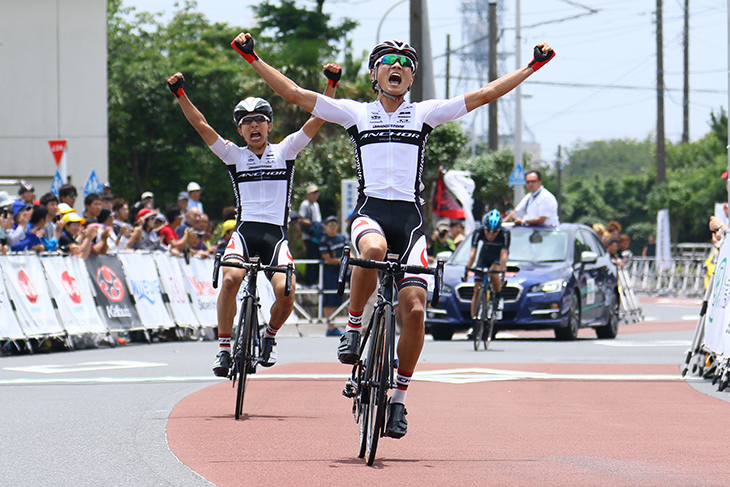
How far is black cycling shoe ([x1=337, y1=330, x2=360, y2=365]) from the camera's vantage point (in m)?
7.02

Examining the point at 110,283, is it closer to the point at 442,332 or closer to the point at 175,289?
the point at 175,289

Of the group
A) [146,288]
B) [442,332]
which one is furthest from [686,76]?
[146,288]

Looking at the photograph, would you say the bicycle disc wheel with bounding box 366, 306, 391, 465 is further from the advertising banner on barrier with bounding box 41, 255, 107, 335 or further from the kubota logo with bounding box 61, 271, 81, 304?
the kubota logo with bounding box 61, 271, 81, 304

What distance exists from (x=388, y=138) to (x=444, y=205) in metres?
27.8

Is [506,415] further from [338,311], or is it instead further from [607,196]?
[607,196]

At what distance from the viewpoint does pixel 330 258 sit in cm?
2155

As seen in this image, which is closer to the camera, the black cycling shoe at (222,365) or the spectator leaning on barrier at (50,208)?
the black cycling shoe at (222,365)

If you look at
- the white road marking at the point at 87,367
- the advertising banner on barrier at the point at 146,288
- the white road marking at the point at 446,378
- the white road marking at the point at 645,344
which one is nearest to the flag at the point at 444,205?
the white road marking at the point at 645,344

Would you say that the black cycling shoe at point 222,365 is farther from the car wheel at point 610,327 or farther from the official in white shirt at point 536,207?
the car wheel at point 610,327

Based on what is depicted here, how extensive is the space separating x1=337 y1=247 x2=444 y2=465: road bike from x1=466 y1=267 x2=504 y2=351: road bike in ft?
31.6

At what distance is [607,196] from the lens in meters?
96.0

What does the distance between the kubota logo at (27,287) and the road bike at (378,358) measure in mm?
9480

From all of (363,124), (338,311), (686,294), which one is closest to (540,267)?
(338,311)

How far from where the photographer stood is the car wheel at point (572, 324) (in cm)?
1866
